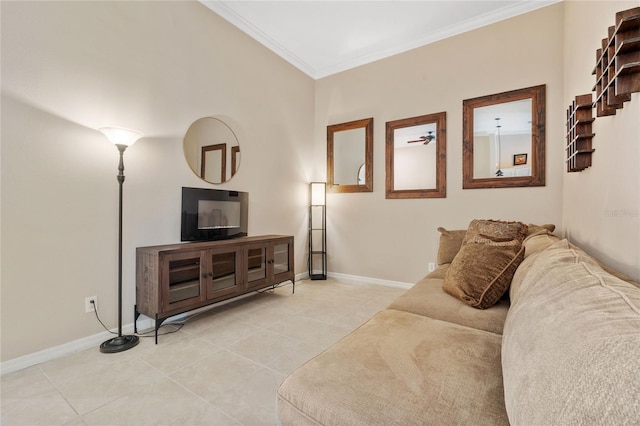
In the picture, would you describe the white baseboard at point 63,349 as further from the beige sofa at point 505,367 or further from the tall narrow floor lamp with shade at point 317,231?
the tall narrow floor lamp with shade at point 317,231

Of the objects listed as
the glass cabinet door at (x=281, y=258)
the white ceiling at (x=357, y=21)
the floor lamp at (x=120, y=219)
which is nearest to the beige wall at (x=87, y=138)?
the floor lamp at (x=120, y=219)

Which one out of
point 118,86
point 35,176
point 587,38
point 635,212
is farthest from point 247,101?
point 635,212

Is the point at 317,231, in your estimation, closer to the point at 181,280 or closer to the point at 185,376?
the point at 181,280

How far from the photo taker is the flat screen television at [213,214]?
267 centimetres

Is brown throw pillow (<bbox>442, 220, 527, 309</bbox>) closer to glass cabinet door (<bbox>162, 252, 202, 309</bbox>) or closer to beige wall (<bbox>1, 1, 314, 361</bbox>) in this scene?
glass cabinet door (<bbox>162, 252, 202, 309</bbox>)

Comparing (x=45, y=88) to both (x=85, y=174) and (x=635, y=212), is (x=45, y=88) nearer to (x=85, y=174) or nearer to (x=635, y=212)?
(x=85, y=174)

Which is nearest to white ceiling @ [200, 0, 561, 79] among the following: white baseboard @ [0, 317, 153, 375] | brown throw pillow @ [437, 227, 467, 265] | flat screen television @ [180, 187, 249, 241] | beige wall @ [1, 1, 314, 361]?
beige wall @ [1, 1, 314, 361]

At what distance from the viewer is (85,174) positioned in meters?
2.06

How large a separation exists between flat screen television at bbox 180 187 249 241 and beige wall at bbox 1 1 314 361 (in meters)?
0.10

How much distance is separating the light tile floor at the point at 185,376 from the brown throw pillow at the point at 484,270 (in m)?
1.06

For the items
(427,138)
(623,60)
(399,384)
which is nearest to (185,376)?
(399,384)

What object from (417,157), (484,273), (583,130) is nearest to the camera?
(484,273)

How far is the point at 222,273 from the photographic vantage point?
8.46 ft

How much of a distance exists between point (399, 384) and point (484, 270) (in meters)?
1.03
